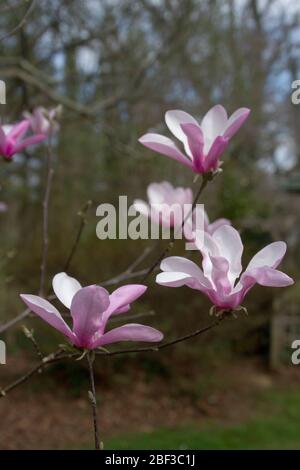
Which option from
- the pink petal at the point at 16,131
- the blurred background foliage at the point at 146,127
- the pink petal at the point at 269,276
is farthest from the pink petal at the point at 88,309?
the blurred background foliage at the point at 146,127

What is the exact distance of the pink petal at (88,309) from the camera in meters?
0.88

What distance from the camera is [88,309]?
90 centimetres

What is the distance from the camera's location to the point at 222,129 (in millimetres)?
1217

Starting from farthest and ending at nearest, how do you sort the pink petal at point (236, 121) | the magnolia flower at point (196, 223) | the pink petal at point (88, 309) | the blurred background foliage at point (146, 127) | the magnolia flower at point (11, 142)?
the blurred background foliage at point (146, 127), the magnolia flower at point (11, 142), the magnolia flower at point (196, 223), the pink petal at point (236, 121), the pink petal at point (88, 309)

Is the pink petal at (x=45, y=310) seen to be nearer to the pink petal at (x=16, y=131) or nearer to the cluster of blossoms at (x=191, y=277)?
the cluster of blossoms at (x=191, y=277)

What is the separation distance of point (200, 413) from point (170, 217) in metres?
4.46

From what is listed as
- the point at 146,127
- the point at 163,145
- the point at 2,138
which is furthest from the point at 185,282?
the point at 146,127

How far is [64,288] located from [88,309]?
0.42 feet

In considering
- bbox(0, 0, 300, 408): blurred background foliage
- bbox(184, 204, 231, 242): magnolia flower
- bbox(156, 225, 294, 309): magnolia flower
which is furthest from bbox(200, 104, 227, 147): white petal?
bbox(0, 0, 300, 408): blurred background foliage

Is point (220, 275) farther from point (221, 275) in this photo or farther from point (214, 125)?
point (214, 125)

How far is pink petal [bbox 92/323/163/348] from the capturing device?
91 centimetres

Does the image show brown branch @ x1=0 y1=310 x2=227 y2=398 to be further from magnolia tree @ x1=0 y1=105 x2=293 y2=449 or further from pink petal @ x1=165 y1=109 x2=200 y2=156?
pink petal @ x1=165 y1=109 x2=200 y2=156

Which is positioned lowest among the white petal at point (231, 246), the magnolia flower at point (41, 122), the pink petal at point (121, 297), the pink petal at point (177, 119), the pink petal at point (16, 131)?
the pink petal at point (121, 297)

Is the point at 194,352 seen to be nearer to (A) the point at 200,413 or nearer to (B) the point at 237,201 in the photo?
(A) the point at 200,413
